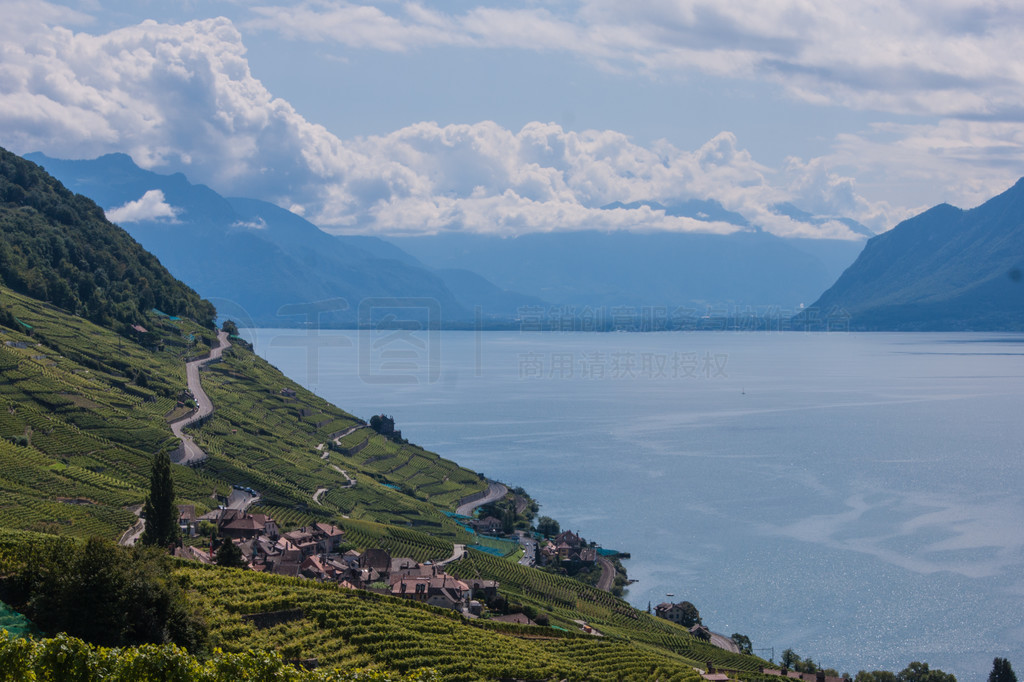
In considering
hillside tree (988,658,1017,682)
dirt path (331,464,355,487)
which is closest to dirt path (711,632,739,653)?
hillside tree (988,658,1017,682)

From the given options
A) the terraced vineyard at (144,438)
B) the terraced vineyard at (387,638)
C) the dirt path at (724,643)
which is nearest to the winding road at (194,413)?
the terraced vineyard at (144,438)

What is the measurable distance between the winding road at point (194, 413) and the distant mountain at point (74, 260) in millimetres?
8097

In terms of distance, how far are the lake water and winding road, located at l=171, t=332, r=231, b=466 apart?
2558 centimetres

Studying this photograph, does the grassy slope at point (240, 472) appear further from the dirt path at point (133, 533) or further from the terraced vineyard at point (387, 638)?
the dirt path at point (133, 533)

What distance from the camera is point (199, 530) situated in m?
41.9

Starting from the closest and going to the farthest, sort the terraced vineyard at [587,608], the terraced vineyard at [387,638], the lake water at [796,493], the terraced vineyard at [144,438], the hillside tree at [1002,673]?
the terraced vineyard at [387,638], the hillside tree at [1002,673], the terraced vineyard at [587,608], the terraced vineyard at [144,438], the lake water at [796,493]

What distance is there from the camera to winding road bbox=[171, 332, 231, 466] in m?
57.6

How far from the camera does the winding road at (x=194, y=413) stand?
5756 centimetres

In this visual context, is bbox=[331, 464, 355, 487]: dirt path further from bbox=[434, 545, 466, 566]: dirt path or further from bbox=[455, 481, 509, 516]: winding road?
bbox=[434, 545, 466, 566]: dirt path

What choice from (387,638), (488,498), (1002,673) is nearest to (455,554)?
(488,498)

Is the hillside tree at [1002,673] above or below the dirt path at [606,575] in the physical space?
above

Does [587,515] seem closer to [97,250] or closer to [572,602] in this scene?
[572,602]

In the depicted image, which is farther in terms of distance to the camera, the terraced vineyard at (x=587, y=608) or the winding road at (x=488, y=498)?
the winding road at (x=488, y=498)

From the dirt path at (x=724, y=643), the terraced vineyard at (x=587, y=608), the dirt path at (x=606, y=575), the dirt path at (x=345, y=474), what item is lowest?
the dirt path at (x=724, y=643)
